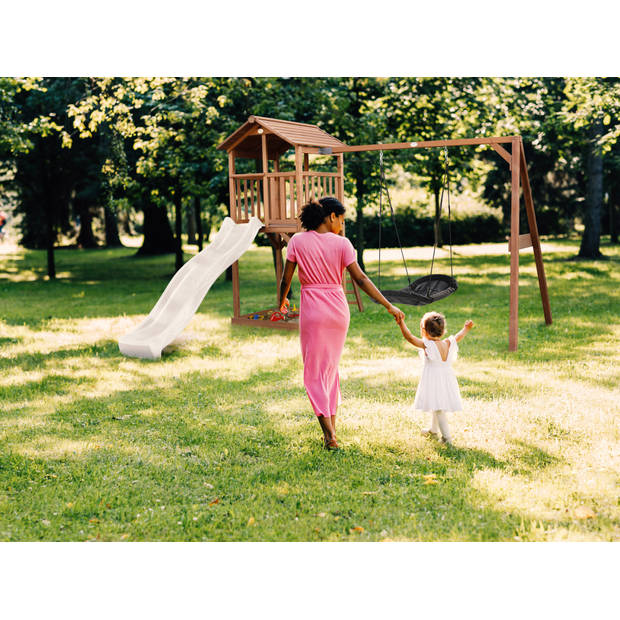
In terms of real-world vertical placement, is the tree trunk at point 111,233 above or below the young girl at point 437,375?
above

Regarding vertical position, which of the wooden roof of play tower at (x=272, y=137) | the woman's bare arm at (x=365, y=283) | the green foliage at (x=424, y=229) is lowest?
the woman's bare arm at (x=365, y=283)

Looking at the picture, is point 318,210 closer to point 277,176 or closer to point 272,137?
point 277,176

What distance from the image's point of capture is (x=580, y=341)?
→ 9742 millimetres

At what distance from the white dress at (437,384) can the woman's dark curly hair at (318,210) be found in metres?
1.37

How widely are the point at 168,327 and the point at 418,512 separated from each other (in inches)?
242

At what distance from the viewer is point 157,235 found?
92.5 ft

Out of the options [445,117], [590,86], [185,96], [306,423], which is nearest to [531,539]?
[306,423]

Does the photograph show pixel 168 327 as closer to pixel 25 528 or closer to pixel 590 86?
pixel 25 528

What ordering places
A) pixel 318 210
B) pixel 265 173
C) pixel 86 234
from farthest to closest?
pixel 86 234 < pixel 265 173 < pixel 318 210

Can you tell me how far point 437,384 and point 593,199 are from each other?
55.9ft

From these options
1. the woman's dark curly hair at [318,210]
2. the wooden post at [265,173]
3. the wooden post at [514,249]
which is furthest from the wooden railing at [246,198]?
the woman's dark curly hair at [318,210]

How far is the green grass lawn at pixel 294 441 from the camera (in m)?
4.38

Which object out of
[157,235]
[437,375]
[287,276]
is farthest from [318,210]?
[157,235]

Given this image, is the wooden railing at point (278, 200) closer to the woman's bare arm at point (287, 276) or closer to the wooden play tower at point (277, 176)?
the wooden play tower at point (277, 176)
